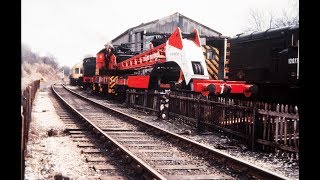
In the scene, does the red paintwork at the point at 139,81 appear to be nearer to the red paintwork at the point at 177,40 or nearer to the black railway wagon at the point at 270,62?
the red paintwork at the point at 177,40

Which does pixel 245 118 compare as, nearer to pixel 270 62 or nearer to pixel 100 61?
pixel 270 62

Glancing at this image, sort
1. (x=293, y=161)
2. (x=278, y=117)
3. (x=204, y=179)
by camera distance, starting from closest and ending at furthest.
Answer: (x=204, y=179) < (x=293, y=161) < (x=278, y=117)

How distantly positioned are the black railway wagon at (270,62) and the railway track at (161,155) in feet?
11.4

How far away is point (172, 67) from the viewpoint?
13047 millimetres

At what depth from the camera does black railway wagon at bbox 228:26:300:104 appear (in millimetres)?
8906

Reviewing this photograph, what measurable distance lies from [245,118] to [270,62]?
2.86 m

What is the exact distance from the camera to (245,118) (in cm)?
801

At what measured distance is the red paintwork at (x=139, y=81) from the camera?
13.4 m

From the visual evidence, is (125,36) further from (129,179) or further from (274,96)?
(129,179)

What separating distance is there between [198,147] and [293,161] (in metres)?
1.86

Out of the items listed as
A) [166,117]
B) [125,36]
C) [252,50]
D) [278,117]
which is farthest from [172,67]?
[125,36]

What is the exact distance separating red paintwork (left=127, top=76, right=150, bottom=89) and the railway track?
3.84 meters

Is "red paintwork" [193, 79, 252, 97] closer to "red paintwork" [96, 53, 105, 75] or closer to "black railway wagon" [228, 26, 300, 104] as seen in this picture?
"black railway wagon" [228, 26, 300, 104]

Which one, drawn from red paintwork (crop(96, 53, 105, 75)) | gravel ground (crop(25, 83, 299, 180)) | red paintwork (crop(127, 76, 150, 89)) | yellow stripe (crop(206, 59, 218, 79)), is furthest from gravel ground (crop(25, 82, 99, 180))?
red paintwork (crop(96, 53, 105, 75))
